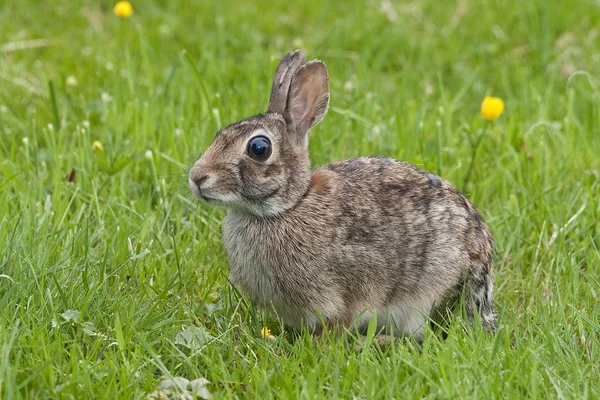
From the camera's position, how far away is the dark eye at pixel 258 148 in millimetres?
4605

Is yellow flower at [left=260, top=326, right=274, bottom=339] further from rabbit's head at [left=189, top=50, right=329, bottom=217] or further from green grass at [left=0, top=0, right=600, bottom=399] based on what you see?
rabbit's head at [left=189, top=50, right=329, bottom=217]

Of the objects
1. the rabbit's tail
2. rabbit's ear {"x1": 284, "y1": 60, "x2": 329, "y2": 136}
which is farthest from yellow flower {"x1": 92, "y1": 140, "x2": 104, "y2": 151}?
the rabbit's tail

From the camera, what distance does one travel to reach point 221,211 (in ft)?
19.4

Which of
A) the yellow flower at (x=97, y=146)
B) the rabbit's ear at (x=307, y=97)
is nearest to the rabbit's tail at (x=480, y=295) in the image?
the rabbit's ear at (x=307, y=97)

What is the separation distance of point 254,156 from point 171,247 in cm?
110

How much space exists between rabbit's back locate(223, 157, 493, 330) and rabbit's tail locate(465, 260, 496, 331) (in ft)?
0.12

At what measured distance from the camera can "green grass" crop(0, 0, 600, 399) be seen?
4191mm

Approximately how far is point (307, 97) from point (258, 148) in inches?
19.4

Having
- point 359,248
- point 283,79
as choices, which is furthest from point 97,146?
point 359,248

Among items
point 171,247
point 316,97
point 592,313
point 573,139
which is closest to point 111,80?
point 171,247

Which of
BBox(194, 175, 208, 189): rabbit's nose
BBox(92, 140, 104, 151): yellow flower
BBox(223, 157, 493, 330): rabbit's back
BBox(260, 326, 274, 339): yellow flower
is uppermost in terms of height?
BBox(194, 175, 208, 189): rabbit's nose

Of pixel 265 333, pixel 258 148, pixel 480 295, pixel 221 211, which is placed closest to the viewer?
pixel 258 148

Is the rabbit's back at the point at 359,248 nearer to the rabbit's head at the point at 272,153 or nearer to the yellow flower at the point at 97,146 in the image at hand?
the rabbit's head at the point at 272,153

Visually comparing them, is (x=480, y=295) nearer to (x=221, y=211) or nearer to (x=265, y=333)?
(x=265, y=333)
